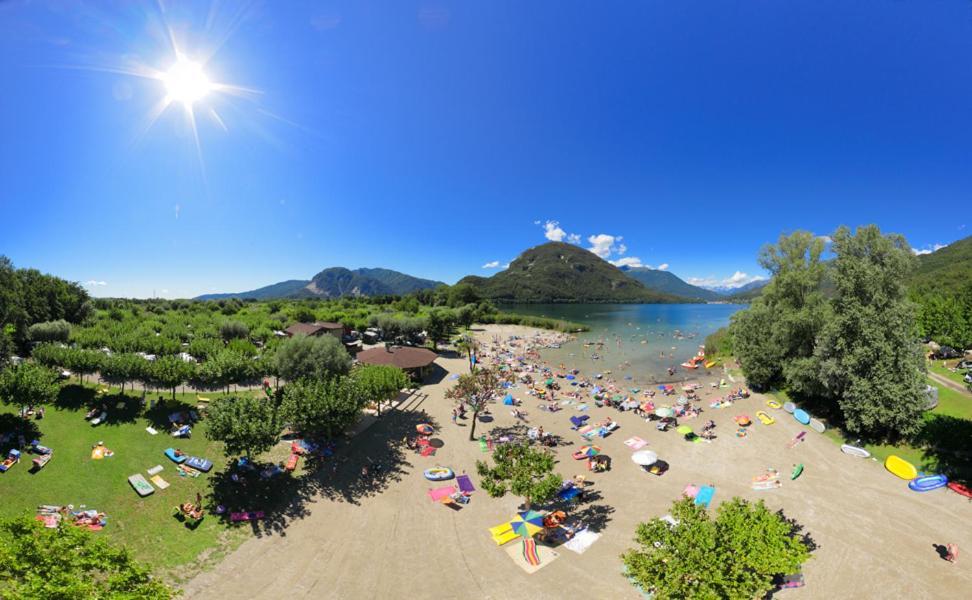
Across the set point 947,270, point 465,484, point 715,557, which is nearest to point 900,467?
point 715,557

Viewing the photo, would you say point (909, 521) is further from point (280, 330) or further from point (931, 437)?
point (280, 330)

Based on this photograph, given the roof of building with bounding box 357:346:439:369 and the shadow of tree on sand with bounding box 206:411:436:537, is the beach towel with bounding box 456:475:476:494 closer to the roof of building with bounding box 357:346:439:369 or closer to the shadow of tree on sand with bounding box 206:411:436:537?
the shadow of tree on sand with bounding box 206:411:436:537

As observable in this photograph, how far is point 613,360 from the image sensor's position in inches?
2285

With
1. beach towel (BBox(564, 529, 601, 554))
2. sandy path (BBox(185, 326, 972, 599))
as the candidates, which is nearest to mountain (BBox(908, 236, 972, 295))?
sandy path (BBox(185, 326, 972, 599))

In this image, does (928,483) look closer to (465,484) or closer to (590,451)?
(590,451)

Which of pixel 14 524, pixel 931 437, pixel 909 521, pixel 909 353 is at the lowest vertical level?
pixel 909 521

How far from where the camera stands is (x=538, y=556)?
15.2 metres

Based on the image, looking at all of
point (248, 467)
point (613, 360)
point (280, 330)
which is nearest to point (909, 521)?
point (248, 467)

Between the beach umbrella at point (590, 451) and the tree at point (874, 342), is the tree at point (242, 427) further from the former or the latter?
the tree at point (874, 342)

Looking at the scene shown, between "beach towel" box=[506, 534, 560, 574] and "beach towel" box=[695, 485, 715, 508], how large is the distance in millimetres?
9230

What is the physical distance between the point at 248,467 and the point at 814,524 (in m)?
31.2

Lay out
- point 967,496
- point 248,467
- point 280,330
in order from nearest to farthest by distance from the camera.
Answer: point 967,496 → point 248,467 → point 280,330

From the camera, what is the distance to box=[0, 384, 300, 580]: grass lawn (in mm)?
15930

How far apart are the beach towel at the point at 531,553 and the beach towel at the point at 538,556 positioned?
8 centimetres
